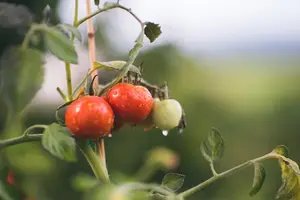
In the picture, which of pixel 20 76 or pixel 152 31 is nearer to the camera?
pixel 20 76

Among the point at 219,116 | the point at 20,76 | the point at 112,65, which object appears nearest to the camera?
the point at 20,76

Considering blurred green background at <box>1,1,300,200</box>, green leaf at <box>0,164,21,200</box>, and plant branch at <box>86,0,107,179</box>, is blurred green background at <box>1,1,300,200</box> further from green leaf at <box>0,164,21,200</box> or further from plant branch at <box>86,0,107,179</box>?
green leaf at <box>0,164,21,200</box>

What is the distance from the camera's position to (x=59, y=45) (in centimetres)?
29

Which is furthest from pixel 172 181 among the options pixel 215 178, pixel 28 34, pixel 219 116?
pixel 219 116

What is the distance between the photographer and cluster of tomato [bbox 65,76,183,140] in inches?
13.0

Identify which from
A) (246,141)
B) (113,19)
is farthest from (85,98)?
(246,141)

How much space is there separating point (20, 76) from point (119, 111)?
0.12 meters

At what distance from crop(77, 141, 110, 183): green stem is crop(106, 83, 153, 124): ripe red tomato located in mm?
33

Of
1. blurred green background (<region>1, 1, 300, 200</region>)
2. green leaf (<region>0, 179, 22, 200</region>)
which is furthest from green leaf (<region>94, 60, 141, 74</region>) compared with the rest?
blurred green background (<region>1, 1, 300, 200</region>)

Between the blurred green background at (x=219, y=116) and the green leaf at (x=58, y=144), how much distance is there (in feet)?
2.18

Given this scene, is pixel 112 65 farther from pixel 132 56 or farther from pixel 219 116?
pixel 219 116

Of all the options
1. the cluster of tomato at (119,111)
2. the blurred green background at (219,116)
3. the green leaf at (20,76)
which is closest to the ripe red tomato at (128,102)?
the cluster of tomato at (119,111)

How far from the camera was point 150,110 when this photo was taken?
0.38m

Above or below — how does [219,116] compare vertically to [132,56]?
below
